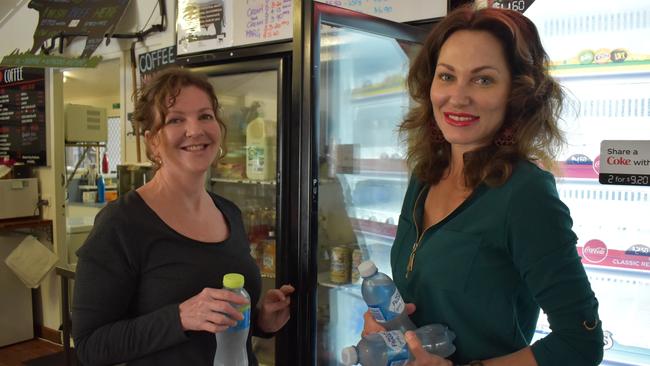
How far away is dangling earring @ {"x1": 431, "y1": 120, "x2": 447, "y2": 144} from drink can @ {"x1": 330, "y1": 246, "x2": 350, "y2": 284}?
1222mm

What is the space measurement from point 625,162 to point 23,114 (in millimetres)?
4632

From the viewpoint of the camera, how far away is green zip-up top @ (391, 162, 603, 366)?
3.17ft

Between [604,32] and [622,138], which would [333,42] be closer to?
[604,32]

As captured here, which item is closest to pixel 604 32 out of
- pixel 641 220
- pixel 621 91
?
pixel 621 91

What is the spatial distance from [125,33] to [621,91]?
327 centimetres

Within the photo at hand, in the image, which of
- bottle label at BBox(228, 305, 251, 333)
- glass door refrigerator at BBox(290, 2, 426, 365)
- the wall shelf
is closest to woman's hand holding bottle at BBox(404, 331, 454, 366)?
bottle label at BBox(228, 305, 251, 333)

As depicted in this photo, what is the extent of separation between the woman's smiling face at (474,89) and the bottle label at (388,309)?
38cm

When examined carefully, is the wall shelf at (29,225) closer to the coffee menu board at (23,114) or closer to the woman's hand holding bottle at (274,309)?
the coffee menu board at (23,114)

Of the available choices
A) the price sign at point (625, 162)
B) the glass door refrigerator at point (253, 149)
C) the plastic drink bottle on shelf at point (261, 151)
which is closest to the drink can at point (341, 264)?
the glass door refrigerator at point (253, 149)

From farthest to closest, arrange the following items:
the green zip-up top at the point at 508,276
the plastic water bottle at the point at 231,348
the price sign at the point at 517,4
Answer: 1. the price sign at the point at 517,4
2. the plastic water bottle at the point at 231,348
3. the green zip-up top at the point at 508,276

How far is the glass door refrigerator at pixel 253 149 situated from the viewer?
299cm

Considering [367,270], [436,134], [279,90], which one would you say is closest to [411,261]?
[367,270]

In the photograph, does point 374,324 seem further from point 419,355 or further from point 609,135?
point 609,135

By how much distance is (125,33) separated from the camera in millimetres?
3742
